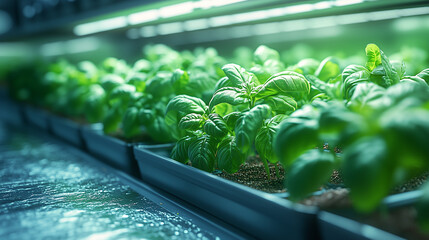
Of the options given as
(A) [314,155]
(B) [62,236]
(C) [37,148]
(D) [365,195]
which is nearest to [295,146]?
(A) [314,155]

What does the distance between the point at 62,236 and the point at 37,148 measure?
1.15m

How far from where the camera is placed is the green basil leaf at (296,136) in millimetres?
640

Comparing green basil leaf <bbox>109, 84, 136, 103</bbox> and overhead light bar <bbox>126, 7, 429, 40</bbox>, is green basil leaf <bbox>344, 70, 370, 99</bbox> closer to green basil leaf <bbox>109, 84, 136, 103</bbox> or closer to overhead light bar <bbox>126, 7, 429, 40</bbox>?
overhead light bar <bbox>126, 7, 429, 40</bbox>

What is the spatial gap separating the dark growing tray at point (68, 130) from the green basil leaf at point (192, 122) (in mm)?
914

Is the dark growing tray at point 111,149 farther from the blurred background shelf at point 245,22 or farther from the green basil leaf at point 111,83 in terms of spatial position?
the blurred background shelf at point 245,22

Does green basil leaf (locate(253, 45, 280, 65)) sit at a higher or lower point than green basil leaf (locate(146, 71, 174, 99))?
higher

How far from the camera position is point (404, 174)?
547mm

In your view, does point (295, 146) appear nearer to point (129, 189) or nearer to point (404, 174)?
point (404, 174)

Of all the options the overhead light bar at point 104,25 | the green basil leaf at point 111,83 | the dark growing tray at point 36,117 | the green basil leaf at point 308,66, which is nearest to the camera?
the green basil leaf at point 308,66

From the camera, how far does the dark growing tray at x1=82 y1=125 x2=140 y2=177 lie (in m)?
1.25

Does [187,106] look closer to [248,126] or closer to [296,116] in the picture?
[248,126]

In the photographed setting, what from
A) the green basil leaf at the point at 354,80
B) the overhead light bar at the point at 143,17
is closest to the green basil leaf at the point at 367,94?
the green basil leaf at the point at 354,80

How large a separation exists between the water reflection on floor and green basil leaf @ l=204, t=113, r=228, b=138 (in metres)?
0.20

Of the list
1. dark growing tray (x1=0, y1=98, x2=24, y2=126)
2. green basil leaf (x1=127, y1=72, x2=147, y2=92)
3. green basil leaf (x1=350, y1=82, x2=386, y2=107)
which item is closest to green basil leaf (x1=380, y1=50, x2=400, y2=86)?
green basil leaf (x1=350, y1=82, x2=386, y2=107)
